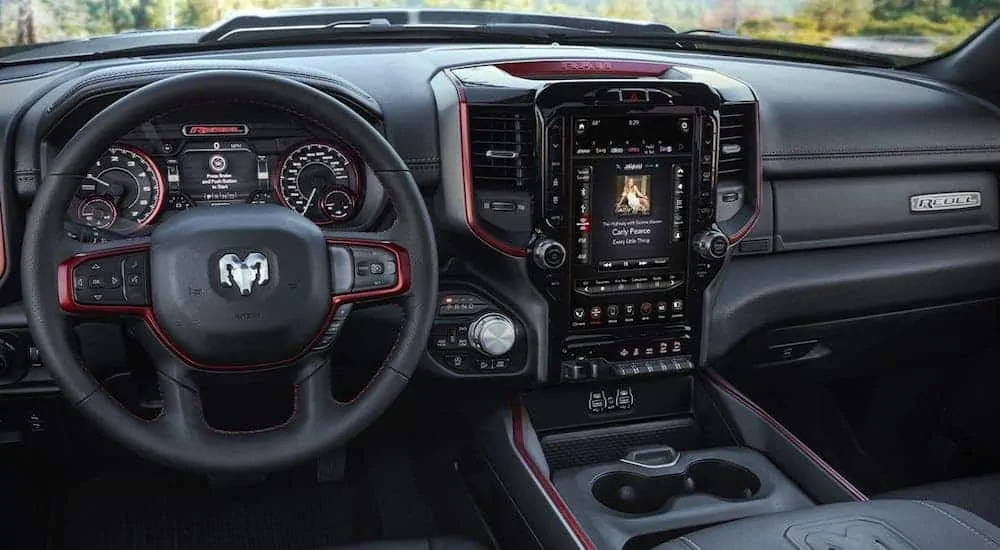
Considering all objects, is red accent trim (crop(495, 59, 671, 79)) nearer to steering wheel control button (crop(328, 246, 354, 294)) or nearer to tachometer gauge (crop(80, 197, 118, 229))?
steering wheel control button (crop(328, 246, 354, 294))

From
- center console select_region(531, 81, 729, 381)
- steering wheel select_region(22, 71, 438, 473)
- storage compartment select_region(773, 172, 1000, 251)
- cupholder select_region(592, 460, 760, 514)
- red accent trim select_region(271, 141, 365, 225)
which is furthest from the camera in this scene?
storage compartment select_region(773, 172, 1000, 251)

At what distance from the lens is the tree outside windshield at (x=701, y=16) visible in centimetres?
216

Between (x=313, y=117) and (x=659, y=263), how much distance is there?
865 millimetres

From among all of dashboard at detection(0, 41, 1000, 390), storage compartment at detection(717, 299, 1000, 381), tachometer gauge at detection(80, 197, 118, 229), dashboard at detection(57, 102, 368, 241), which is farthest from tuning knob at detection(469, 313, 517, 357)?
tachometer gauge at detection(80, 197, 118, 229)

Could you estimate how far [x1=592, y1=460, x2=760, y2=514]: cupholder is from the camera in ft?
6.88

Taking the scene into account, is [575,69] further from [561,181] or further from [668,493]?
[668,493]

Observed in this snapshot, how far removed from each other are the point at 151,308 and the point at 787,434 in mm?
1404

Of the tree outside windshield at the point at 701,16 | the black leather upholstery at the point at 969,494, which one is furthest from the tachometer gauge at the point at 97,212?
the black leather upholstery at the point at 969,494

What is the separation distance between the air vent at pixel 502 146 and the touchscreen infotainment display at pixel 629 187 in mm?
99

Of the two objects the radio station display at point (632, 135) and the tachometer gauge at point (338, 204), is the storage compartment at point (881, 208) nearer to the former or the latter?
the radio station display at point (632, 135)

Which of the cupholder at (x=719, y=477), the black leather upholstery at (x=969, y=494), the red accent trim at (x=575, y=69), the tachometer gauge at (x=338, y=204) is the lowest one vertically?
the black leather upholstery at (x=969, y=494)

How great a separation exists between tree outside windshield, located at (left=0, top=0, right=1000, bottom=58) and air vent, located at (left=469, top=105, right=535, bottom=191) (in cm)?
54

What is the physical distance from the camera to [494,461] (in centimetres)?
223

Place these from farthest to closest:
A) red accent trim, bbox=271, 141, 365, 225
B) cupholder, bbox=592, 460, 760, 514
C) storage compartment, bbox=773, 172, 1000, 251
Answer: storage compartment, bbox=773, 172, 1000, 251 → cupholder, bbox=592, 460, 760, 514 → red accent trim, bbox=271, 141, 365, 225
